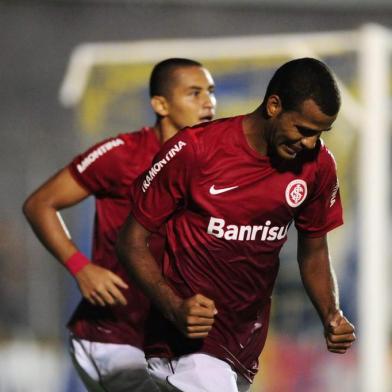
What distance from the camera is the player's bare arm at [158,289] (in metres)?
4.18

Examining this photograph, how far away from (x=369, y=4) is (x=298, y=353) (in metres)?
8.95

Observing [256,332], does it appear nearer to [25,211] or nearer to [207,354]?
[207,354]

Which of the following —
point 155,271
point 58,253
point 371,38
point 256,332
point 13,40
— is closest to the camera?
point 155,271

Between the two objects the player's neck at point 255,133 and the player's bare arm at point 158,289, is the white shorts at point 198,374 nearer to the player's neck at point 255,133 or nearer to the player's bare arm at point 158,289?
the player's bare arm at point 158,289

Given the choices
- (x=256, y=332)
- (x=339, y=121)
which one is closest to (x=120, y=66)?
(x=339, y=121)

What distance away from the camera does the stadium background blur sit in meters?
11.3

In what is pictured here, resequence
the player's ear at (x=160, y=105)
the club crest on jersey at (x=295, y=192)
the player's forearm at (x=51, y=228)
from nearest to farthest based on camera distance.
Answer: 1. the club crest on jersey at (x=295, y=192)
2. the player's forearm at (x=51, y=228)
3. the player's ear at (x=160, y=105)

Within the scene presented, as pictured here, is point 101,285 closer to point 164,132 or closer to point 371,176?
point 164,132

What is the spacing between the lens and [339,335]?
4.61 metres

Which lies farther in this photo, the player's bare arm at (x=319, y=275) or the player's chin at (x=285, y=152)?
the player's bare arm at (x=319, y=275)

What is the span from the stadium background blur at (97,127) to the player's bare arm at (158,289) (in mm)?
6508

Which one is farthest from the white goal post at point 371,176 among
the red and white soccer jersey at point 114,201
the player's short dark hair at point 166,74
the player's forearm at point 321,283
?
the player's forearm at point 321,283

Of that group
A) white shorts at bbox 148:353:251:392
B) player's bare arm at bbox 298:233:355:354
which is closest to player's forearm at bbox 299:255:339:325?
player's bare arm at bbox 298:233:355:354

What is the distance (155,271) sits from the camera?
4473 millimetres
